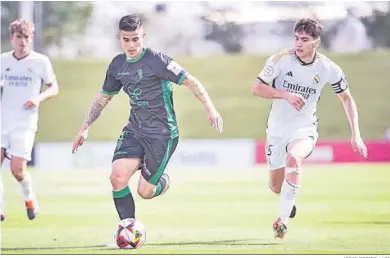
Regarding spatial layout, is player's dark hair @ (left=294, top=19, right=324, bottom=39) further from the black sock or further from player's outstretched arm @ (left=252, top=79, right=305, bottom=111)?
the black sock

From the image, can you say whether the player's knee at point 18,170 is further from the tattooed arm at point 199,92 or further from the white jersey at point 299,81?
the white jersey at point 299,81

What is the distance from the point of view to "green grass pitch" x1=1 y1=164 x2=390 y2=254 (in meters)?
5.71

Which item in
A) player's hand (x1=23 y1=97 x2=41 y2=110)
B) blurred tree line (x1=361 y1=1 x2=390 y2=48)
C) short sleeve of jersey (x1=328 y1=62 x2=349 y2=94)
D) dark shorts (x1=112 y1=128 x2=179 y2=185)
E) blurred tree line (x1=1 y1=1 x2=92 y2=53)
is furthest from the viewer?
blurred tree line (x1=1 y1=1 x2=92 y2=53)

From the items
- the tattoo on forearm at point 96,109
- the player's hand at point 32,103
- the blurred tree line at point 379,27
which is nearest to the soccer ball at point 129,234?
the tattoo on forearm at point 96,109

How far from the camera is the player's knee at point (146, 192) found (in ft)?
18.5

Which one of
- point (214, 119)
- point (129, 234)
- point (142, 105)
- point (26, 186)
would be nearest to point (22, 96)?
point (26, 186)

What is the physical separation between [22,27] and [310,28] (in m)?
1.85

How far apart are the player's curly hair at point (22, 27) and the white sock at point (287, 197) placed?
6.34ft

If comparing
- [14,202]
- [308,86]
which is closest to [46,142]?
[14,202]

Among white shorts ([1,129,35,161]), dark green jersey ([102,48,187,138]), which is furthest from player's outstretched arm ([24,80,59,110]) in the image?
dark green jersey ([102,48,187,138])

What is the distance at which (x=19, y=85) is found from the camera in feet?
19.7

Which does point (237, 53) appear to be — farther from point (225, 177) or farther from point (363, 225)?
point (363, 225)

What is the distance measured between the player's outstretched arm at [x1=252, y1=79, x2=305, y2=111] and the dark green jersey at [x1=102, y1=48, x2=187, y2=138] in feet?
1.45

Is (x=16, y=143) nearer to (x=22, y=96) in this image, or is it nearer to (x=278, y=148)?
(x=22, y=96)
